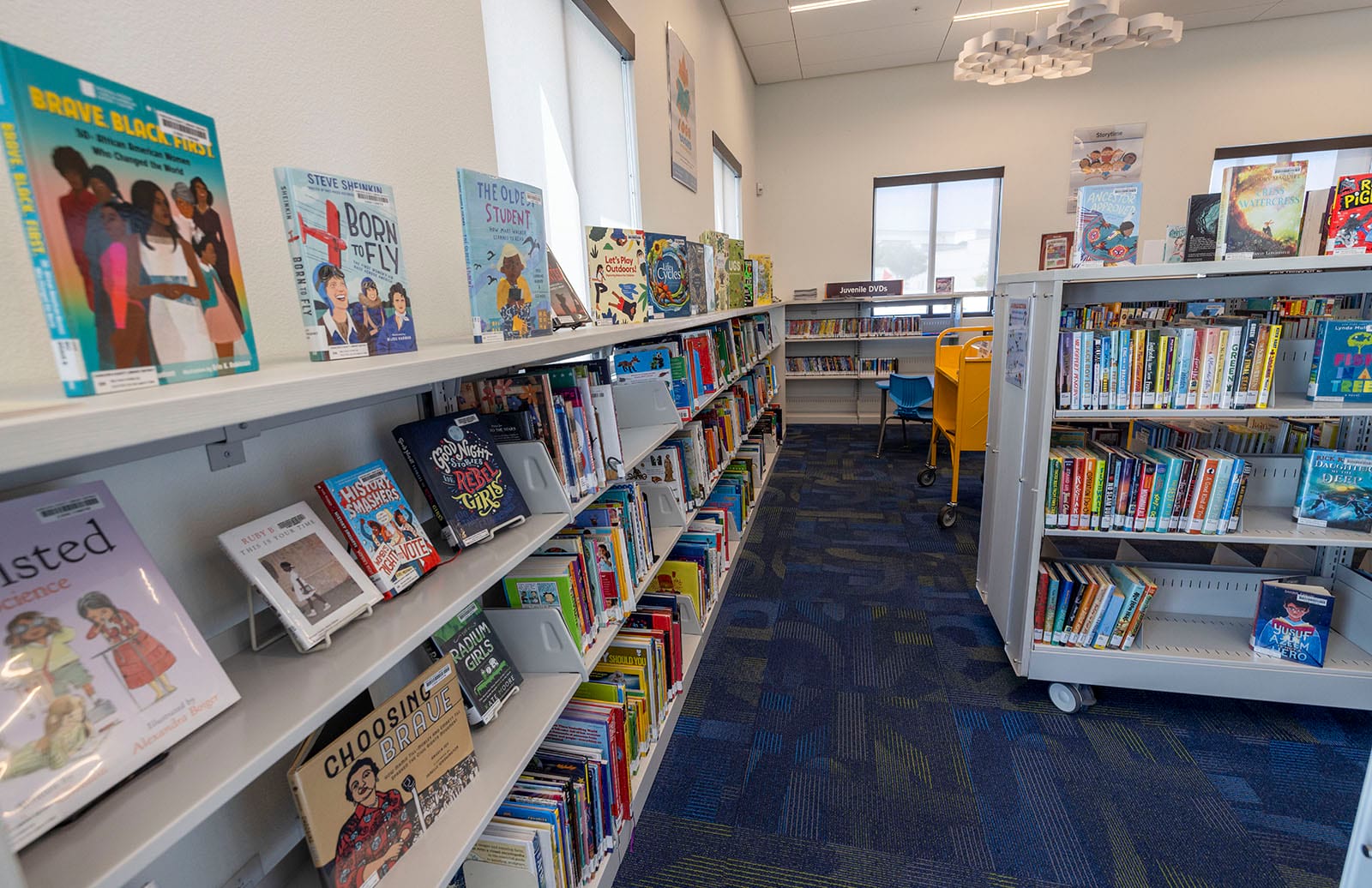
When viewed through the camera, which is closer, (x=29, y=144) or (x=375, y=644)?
(x=29, y=144)

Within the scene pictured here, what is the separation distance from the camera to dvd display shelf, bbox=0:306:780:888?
1.69 feet

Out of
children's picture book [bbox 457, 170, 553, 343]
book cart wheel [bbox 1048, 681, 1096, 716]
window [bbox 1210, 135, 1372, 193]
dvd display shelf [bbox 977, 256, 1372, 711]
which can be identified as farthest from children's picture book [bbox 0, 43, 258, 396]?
window [bbox 1210, 135, 1372, 193]

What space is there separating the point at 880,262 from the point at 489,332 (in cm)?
673

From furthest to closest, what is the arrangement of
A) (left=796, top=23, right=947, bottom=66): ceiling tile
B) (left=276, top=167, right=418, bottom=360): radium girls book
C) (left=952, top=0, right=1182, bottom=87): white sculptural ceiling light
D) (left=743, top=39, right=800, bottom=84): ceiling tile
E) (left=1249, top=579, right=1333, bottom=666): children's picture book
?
(left=743, top=39, right=800, bottom=84): ceiling tile → (left=796, top=23, right=947, bottom=66): ceiling tile → (left=952, top=0, right=1182, bottom=87): white sculptural ceiling light → (left=1249, top=579, right=1333, bottom=666): children's picture book → (left=276, top=167, right=418, bottom=360): radium girls book

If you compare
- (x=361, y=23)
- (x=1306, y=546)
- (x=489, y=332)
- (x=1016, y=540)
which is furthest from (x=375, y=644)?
(x=1306, y=546)

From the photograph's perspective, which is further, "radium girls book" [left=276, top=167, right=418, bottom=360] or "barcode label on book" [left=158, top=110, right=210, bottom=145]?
"radium girls book" [left=276, top=167, right=418, bottom=360]

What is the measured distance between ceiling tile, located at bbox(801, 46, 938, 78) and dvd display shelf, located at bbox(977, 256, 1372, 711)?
16.9 ft

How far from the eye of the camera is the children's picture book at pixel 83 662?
574 mm

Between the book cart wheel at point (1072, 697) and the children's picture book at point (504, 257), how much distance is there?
2.25m

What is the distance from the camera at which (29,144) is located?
540 mm

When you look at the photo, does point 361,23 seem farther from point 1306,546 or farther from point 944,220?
point 944,220

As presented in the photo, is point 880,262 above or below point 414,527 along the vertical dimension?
above

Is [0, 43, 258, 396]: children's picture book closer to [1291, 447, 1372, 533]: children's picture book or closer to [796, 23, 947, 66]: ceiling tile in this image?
[1291, 447, 1372, 533]: children's picture book

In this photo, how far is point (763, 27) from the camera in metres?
5.44
